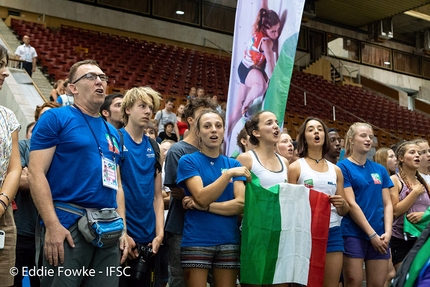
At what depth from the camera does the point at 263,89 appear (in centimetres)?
456

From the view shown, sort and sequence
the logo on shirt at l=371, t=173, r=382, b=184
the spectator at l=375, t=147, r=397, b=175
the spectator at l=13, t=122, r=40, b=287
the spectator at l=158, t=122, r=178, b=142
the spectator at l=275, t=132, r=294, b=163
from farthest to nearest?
the spectator at l=158, t=122, r=178, b=142, the spectator at l=375, t=147, r=397, b=175, the spectator at l=275, t=132, r=294, b=163, the logo on shirt at l=371, t=173, r=382, b=184, the spectator at l=13, t=122, r=40, b=287

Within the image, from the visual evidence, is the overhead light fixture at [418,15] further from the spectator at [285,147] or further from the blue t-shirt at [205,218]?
the blue t-shirt at [205,218]

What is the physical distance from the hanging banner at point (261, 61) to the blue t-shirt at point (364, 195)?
2.72ft

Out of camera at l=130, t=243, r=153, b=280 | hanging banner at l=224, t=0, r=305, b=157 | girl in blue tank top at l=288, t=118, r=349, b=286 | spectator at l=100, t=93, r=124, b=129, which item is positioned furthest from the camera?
hanging banner at l=224, t=0, r=305, b=157

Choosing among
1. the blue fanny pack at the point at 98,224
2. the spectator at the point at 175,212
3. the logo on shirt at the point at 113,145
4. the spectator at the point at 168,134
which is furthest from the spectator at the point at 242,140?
the spectator at the point at 168,134

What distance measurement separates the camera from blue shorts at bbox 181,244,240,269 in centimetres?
305

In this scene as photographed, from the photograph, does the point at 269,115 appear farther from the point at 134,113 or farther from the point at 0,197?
the point at 0,197

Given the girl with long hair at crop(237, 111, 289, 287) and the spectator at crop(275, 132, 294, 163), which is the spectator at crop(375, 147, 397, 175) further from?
the girl with long hair at crop(237, 111, 289, 287)

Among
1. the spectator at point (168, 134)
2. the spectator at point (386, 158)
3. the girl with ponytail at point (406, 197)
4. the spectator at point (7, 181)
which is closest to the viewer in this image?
the spectator at point (7, 181)

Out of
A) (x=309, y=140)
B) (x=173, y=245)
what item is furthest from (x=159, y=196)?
(x=309, y=140)

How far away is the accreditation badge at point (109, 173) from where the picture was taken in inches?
103

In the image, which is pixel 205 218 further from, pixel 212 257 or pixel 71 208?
pixel 71 208

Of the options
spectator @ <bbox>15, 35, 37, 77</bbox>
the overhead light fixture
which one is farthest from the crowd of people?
the overhead light fixture

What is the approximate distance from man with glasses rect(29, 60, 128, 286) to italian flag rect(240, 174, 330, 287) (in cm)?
85
